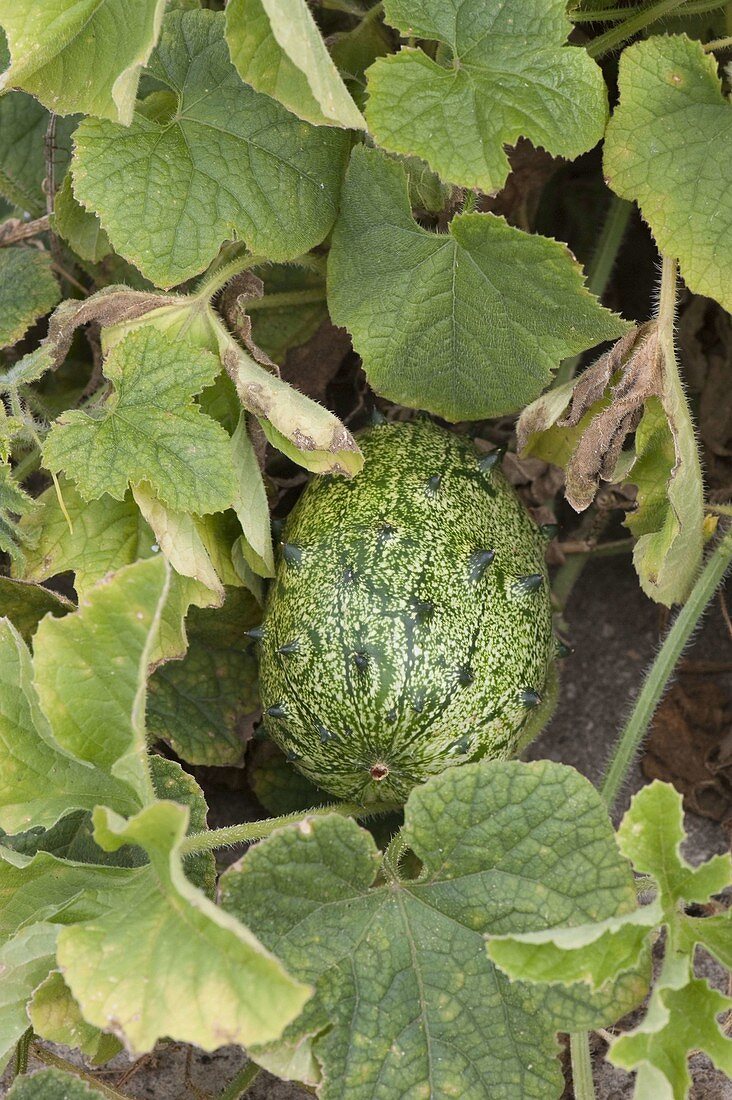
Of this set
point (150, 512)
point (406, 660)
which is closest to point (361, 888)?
point (406, 660)

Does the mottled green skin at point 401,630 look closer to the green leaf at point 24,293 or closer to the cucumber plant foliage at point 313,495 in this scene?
the cucumber plant foliage at point 313,495

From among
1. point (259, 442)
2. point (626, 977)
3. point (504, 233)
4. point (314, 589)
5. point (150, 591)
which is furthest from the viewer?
point (259, 442)

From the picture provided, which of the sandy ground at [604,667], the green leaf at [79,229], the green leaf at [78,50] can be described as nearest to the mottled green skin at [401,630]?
the sandy ground at [604,667]

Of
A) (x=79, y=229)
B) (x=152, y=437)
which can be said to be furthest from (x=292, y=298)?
(x=152, y=437)

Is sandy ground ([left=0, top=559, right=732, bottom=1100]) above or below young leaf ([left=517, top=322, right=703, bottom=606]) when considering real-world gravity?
below

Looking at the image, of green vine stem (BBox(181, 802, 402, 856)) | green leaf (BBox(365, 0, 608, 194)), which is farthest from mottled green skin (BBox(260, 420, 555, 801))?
green leaf (BBox(365, 0, 608, 194))

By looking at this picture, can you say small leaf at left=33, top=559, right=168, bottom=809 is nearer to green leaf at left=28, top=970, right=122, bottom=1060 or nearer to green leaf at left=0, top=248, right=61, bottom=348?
green leaf at left=28, top=970, right=122, bottom=1060

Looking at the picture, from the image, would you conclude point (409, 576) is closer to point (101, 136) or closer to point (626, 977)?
point (626, 977)
